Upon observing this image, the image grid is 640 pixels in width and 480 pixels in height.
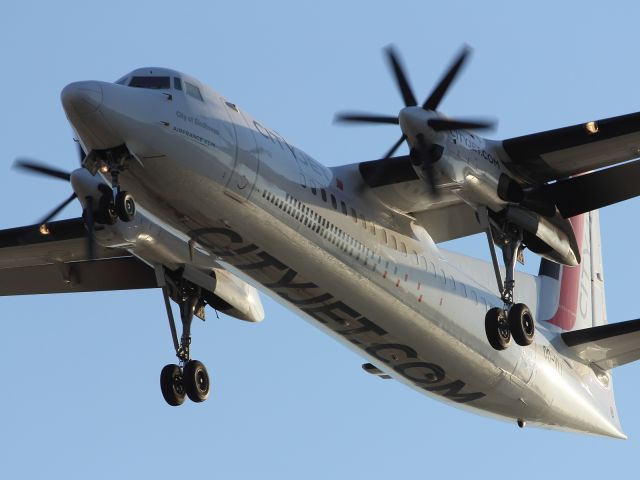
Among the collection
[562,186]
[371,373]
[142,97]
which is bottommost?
[371,373]

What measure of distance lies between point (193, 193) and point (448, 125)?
4497 millimetres

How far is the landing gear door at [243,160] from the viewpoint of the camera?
21.2m

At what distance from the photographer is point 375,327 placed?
2375cm

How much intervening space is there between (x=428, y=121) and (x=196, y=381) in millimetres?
6511

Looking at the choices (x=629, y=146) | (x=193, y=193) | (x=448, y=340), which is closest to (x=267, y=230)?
(x=193, y=193)

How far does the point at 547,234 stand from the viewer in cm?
2408

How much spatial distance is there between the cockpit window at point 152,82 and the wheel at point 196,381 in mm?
6024

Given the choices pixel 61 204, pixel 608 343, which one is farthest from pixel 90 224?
pixel 608 343

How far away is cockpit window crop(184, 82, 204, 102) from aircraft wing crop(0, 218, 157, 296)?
5.62 metres

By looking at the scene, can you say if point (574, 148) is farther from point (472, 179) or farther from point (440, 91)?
point (440, 91)

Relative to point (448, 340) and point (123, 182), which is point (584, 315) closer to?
point (448, 340)

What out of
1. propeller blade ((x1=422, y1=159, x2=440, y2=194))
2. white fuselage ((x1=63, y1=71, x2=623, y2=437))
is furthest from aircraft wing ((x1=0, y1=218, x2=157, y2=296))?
propeller blade ((x1=422, y1=159, x2=440, y2=194))

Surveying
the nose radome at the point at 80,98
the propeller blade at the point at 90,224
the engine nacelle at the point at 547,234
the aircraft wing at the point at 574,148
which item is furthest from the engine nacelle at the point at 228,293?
the nose radome at the point at 80,98

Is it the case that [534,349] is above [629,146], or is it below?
below
